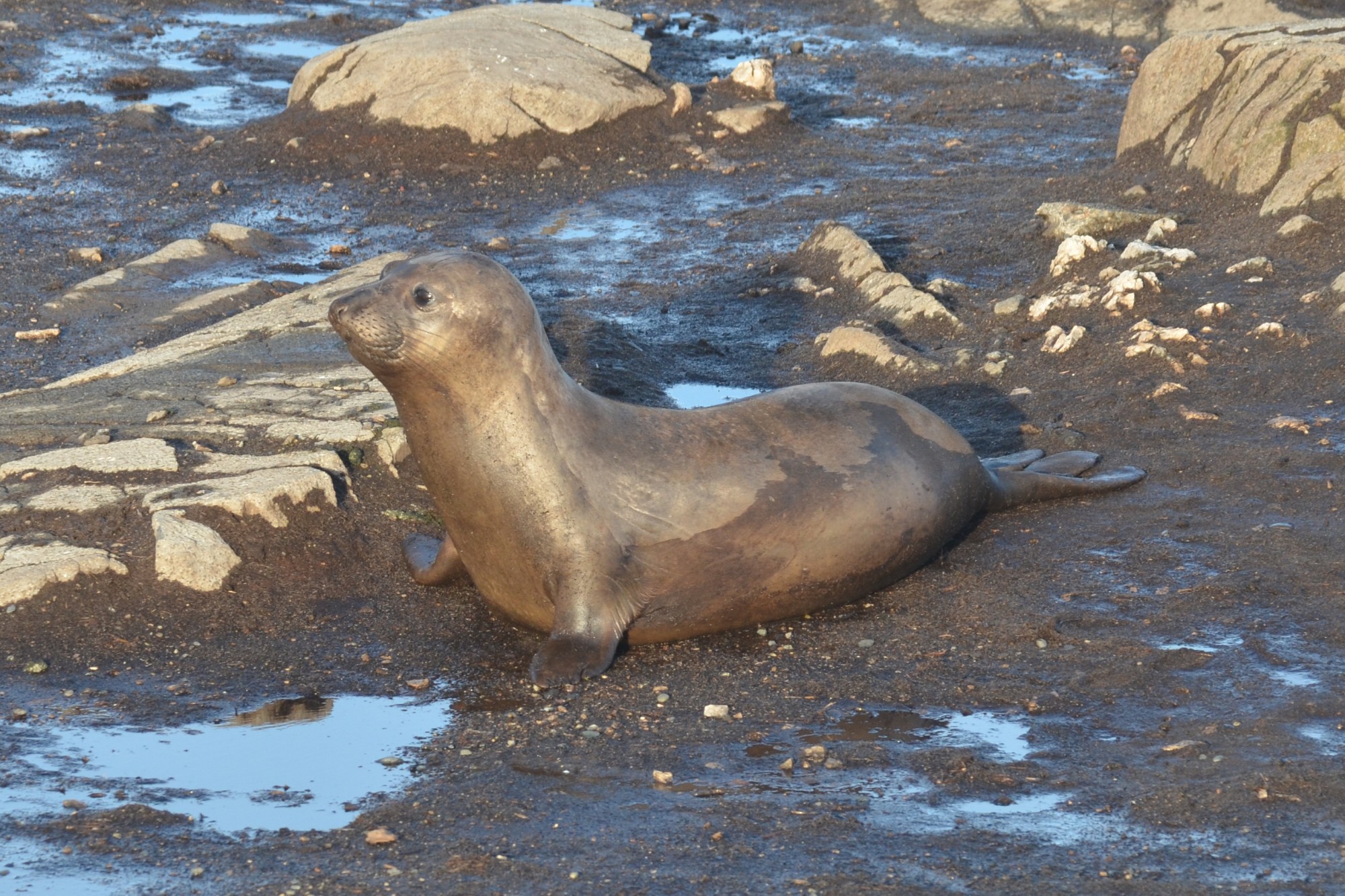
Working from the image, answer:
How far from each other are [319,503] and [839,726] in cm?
253

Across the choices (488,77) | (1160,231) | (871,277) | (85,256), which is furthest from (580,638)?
(488,77)

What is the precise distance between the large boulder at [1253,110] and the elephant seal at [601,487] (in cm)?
464

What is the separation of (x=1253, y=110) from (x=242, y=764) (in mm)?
7711

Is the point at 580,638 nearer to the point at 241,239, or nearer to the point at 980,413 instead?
the point at 980,413

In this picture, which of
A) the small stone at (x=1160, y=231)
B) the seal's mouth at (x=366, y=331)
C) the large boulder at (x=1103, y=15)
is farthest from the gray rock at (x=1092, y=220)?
the large boulder at (x=1103, y=15)

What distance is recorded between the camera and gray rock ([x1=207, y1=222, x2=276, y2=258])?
36.3ft

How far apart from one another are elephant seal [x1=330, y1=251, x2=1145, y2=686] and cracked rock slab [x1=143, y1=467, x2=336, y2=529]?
67cm

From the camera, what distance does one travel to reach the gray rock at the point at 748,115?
46.1ft

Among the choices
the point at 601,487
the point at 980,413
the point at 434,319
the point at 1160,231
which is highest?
the point at 434,319

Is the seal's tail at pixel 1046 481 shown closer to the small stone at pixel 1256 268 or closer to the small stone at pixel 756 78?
the small stone at pixel 1256 268

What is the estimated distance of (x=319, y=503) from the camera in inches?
251

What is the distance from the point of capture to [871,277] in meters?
9.74

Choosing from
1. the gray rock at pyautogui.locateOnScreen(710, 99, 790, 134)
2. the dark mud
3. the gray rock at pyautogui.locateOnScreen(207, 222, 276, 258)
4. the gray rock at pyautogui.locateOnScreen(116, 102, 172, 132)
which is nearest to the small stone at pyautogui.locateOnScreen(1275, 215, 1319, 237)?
the dark mud

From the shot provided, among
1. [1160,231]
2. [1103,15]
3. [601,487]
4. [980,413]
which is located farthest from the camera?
[1103,15]
